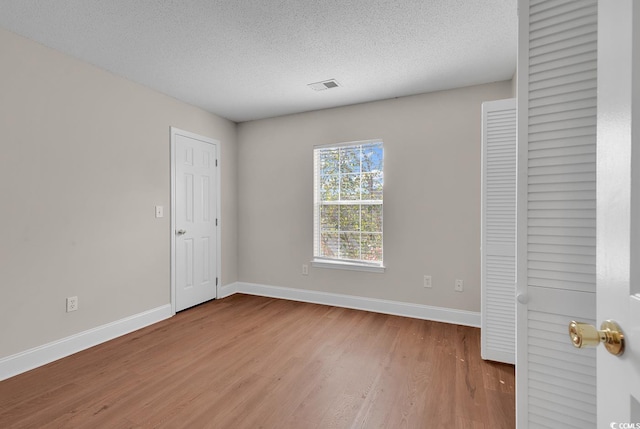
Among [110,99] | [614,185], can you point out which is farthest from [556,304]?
[110,99]

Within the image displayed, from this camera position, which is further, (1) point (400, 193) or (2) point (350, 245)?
(2) point (350, 245)

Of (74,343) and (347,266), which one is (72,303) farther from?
(347,266)

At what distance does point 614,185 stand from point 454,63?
2.55 m

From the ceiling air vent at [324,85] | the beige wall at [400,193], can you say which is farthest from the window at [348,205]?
the ceiling air vent at [324,85]

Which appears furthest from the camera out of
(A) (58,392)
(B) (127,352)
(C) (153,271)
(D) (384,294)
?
(D) (384,294)

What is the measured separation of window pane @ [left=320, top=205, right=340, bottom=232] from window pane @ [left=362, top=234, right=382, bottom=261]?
15.7 inches

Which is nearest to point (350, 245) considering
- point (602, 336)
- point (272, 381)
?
point (272, 381)

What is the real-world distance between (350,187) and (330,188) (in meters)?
0.28

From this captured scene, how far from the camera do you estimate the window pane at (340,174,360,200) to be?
371cm

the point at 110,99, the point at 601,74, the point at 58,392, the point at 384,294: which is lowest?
the point at 58,392

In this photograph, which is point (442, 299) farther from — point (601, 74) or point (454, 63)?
point (601, 74)

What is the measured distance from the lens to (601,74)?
59cm

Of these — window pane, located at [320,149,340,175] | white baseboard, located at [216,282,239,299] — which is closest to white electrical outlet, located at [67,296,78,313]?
white baseboard, located at [216,282,239,299]

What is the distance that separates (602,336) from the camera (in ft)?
1.78
